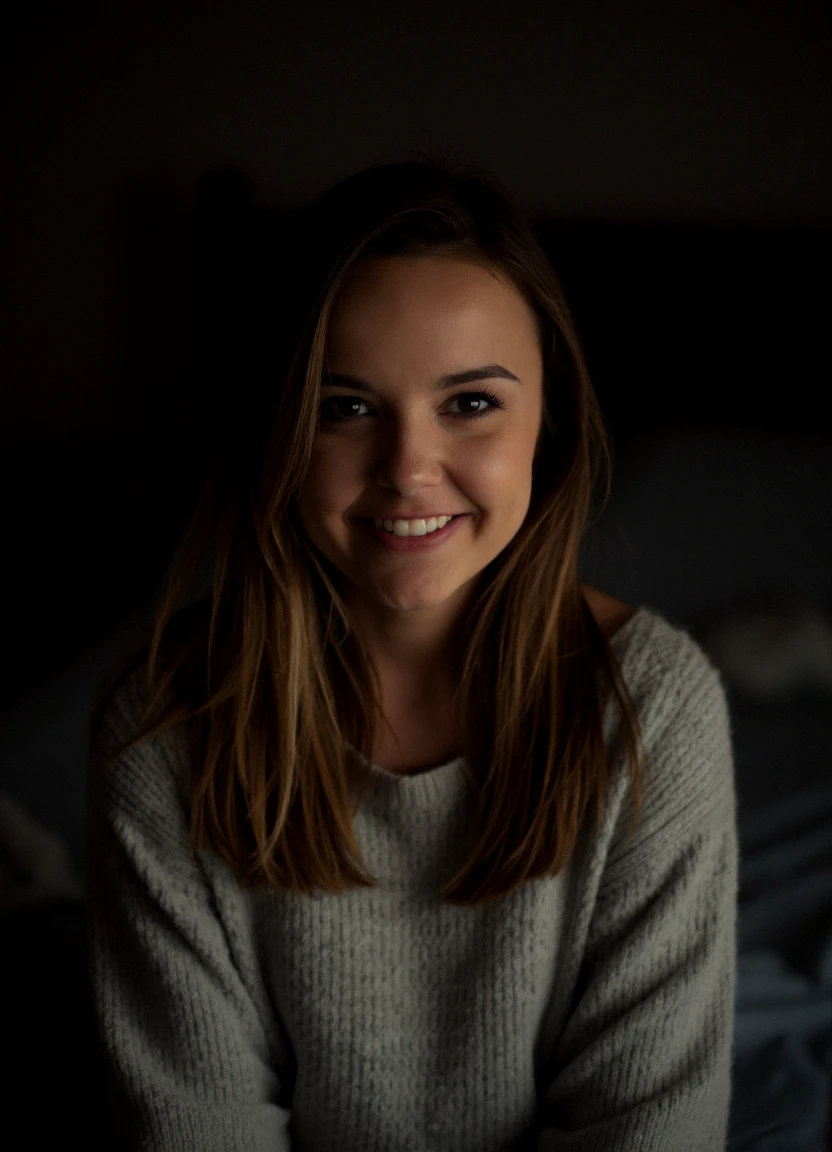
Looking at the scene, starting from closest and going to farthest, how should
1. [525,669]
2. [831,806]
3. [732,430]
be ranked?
[525,669], [831,806], [732,430]

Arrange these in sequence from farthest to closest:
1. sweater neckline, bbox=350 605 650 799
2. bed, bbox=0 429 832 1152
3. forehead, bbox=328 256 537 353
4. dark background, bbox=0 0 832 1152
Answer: dark background, bbox=0 0 832 1152 → bed, bbox=0 429 832 1152 → sweater neckline, bbox=350 605 650 799 → forehead, bbox=328 256 537 353

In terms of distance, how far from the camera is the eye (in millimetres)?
897

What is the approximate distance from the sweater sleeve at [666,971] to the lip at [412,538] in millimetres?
249

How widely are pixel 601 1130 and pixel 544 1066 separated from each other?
0.13 m

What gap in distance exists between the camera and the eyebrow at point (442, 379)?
0.87 metres

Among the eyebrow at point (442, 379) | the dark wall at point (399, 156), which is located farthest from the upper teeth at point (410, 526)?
the dark wall at point (399, 156)

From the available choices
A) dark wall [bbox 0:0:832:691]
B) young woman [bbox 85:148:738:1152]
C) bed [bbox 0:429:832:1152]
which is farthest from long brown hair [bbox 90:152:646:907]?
dark wall [bbox 0:0:832:691]

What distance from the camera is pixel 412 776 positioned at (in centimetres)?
100

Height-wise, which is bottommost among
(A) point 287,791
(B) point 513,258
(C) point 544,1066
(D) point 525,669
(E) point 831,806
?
(C) point 544,1066

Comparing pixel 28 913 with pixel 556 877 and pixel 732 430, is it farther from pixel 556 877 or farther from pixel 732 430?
pixel 732 430

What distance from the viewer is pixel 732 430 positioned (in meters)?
2.20

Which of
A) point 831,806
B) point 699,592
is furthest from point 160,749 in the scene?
point 699,592

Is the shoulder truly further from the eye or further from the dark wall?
the dark wall

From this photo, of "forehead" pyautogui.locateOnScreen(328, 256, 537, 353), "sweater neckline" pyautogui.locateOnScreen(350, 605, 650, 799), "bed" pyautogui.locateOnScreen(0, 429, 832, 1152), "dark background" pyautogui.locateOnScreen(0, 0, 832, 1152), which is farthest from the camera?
"dark background" pyautogui.locateOnScreen(0, 0, 832, 1152)
